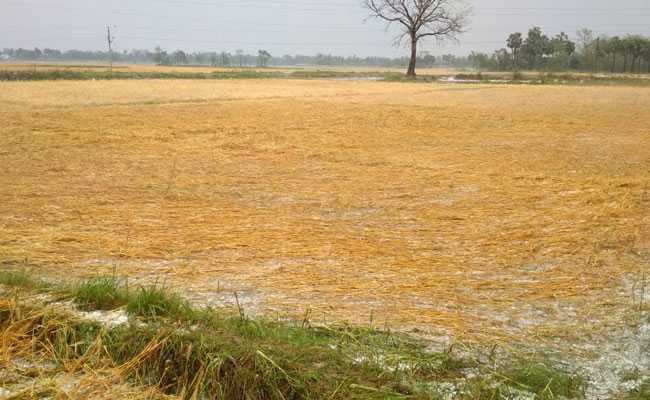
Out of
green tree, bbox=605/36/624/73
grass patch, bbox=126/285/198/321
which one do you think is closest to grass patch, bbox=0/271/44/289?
grass patch, bbox=126/285/198/321

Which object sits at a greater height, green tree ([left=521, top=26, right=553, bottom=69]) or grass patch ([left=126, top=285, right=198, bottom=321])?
green tree ([left=521, top=26, right=553, bottom=69])

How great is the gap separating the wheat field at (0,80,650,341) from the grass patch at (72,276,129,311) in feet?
1.63

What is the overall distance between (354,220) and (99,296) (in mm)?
3013

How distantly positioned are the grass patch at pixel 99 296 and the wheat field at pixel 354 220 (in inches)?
19.6

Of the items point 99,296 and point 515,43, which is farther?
point 515,43

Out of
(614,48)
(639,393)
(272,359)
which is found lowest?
(639,393)

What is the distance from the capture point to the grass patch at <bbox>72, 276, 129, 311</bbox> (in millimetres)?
3555

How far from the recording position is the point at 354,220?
6086 mm

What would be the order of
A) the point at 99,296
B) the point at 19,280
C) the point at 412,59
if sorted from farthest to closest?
the point at 412,59
the point at 19,280
the point at 99,296

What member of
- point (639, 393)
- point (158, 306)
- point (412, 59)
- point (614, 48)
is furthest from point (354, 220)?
point (614, 48)

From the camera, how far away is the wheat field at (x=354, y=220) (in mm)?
4020

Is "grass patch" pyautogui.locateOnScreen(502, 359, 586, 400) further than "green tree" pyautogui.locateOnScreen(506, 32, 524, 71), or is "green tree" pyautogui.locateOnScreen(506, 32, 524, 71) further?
"green tree" pyautogui.locateOnScreen(506, 32, 524, 71)

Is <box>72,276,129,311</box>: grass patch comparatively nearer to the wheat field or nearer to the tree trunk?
the wheat field

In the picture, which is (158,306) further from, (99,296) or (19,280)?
(19,280)
